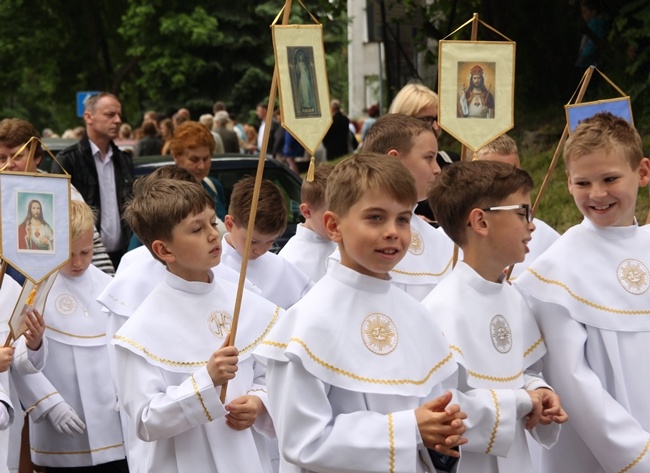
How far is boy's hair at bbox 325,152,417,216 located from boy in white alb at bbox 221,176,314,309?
5.86 ft

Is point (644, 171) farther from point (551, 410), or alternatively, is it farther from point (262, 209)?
point (262, 209)

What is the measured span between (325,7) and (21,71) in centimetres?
2517

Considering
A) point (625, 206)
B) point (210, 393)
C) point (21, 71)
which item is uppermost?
point (625, 206)

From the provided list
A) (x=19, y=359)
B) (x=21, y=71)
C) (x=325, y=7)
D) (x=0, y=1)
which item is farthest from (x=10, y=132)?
(x=21, y=71)

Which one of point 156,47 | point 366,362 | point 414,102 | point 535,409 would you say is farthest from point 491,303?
point 156,47

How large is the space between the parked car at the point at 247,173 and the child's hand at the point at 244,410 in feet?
18.7

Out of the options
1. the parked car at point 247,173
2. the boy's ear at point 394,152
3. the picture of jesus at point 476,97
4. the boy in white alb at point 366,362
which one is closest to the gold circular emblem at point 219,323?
the boy in white alb at point 366,362

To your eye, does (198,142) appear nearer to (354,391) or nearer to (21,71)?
(354,391)

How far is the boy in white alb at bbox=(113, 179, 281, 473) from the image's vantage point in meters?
4.50

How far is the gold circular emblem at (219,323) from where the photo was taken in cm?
480

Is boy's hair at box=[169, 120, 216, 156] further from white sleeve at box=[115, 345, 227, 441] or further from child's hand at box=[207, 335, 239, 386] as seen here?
child's hand at box=[207, 335, 239, 386]

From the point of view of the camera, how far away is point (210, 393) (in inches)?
175

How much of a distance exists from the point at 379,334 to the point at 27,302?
210 centimetres

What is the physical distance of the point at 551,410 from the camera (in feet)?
14.1
